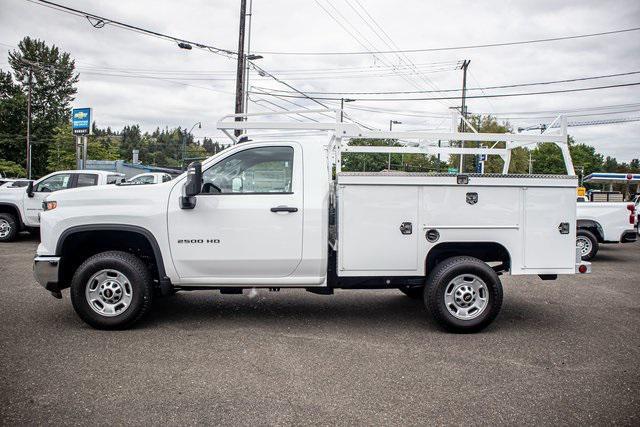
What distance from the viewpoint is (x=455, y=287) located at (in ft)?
17.7

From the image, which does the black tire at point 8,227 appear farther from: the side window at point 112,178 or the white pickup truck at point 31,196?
the side window at point 112,178

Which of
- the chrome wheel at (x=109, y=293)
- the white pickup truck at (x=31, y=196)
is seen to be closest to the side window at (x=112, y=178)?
the white pickup truck at (x=31, y=196)

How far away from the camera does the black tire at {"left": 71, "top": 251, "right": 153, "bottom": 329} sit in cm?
526

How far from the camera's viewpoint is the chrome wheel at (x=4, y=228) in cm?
1305

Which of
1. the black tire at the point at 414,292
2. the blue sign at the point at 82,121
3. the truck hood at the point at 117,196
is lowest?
the black tire at the point at 414,292

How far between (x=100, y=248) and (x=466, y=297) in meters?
4.16

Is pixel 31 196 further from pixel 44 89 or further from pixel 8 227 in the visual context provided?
pixel 44 89

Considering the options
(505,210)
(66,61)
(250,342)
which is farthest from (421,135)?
(66,61)

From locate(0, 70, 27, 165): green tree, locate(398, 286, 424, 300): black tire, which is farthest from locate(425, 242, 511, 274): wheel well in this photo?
locate(0, 70, 27, 165): green tree

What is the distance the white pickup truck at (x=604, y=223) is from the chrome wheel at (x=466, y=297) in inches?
279

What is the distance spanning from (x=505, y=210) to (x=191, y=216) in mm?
3364

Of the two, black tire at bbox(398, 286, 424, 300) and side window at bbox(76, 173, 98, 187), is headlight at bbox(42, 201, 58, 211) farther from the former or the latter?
side window at bbox(76, 173, 98, 187)

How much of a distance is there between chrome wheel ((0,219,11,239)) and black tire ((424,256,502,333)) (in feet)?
39.5

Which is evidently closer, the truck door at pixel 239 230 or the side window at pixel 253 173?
the truck door at pixel 239 230
